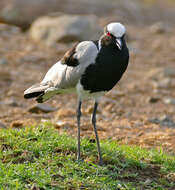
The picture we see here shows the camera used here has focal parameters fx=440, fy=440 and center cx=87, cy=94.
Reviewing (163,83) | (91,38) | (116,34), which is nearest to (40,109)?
(116,34)

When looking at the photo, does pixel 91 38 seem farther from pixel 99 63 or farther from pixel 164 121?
pixel 99 63

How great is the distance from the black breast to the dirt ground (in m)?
1.43

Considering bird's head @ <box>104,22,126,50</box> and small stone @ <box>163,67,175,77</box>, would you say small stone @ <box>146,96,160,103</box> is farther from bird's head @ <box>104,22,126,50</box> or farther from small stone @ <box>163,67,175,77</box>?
bird's head @ <box>104,22,126,50</box>

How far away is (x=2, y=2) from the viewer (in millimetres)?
12734

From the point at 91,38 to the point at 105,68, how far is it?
22.8 ft

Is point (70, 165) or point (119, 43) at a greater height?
point (119, 43)

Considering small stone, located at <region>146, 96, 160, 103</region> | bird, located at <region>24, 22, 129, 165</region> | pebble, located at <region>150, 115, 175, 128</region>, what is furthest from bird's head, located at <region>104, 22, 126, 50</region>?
small stone, located at <region>146, 96, 160, 103</region>

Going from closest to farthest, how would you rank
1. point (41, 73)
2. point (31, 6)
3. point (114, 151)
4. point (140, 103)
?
point (114, 151)
point (140, 103)
point (41, 73)
point (31, 6)

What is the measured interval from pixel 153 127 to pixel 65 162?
2.60 m

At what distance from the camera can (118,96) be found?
8.49 meters

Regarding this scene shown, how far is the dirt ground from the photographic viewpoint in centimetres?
620

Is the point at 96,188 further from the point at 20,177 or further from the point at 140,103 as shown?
the point at 140,103

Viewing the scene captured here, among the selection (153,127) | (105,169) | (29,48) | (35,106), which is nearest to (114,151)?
(105,169)

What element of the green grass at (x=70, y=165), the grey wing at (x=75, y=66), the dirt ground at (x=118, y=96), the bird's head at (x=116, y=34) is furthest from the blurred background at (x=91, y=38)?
the bird's head at (x=116, y=34)
